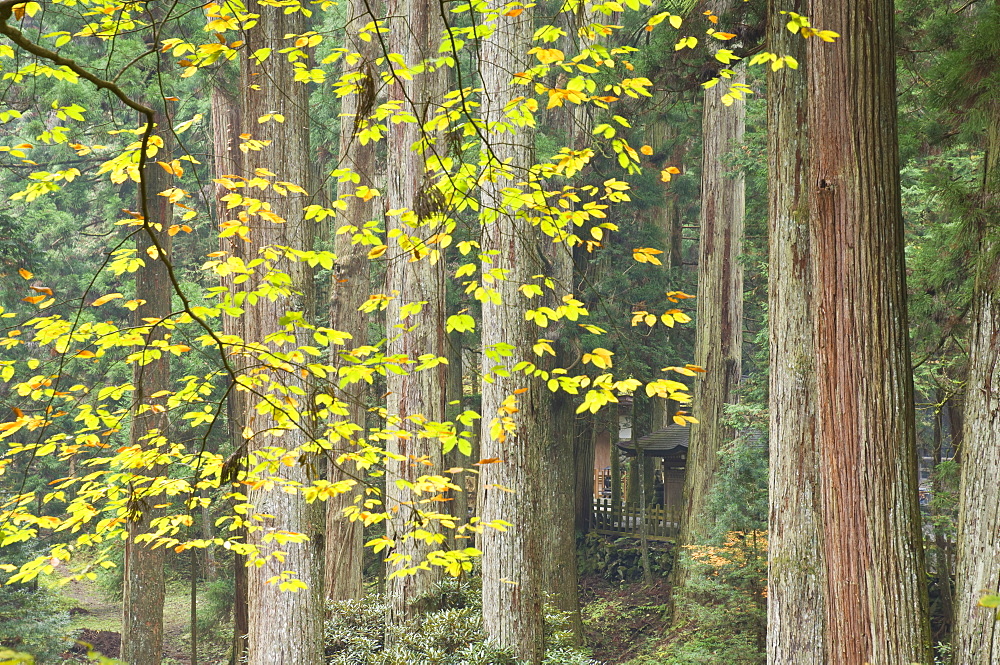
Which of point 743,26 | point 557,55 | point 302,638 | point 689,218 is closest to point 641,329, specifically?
point 689,218

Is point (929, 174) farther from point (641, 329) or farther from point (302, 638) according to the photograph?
point (641, 329)

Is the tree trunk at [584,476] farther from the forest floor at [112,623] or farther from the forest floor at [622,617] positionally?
the forest floor at [112,623]

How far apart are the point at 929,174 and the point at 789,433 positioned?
2.23m

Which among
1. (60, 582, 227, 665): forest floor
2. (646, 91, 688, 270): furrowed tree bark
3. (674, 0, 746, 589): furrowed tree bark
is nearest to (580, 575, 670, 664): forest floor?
(674, 0, 746, 589): furrowed tree bark

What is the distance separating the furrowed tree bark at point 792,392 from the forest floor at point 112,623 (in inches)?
510

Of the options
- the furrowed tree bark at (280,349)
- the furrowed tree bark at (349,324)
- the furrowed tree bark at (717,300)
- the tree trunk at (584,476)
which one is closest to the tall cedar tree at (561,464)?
the furrowed tree bark at (717,300)

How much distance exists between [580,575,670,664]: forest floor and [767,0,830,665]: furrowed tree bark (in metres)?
8.39

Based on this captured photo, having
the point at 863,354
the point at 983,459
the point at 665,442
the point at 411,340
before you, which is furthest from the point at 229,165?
the point at 665,442

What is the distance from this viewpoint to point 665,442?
1914 cm

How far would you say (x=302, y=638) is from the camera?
21.1 feet

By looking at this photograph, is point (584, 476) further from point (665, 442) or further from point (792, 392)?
point (792, 392)

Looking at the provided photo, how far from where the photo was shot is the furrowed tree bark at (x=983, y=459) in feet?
17.2

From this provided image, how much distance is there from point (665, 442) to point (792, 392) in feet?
45.1

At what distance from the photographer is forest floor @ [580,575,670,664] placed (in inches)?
571
